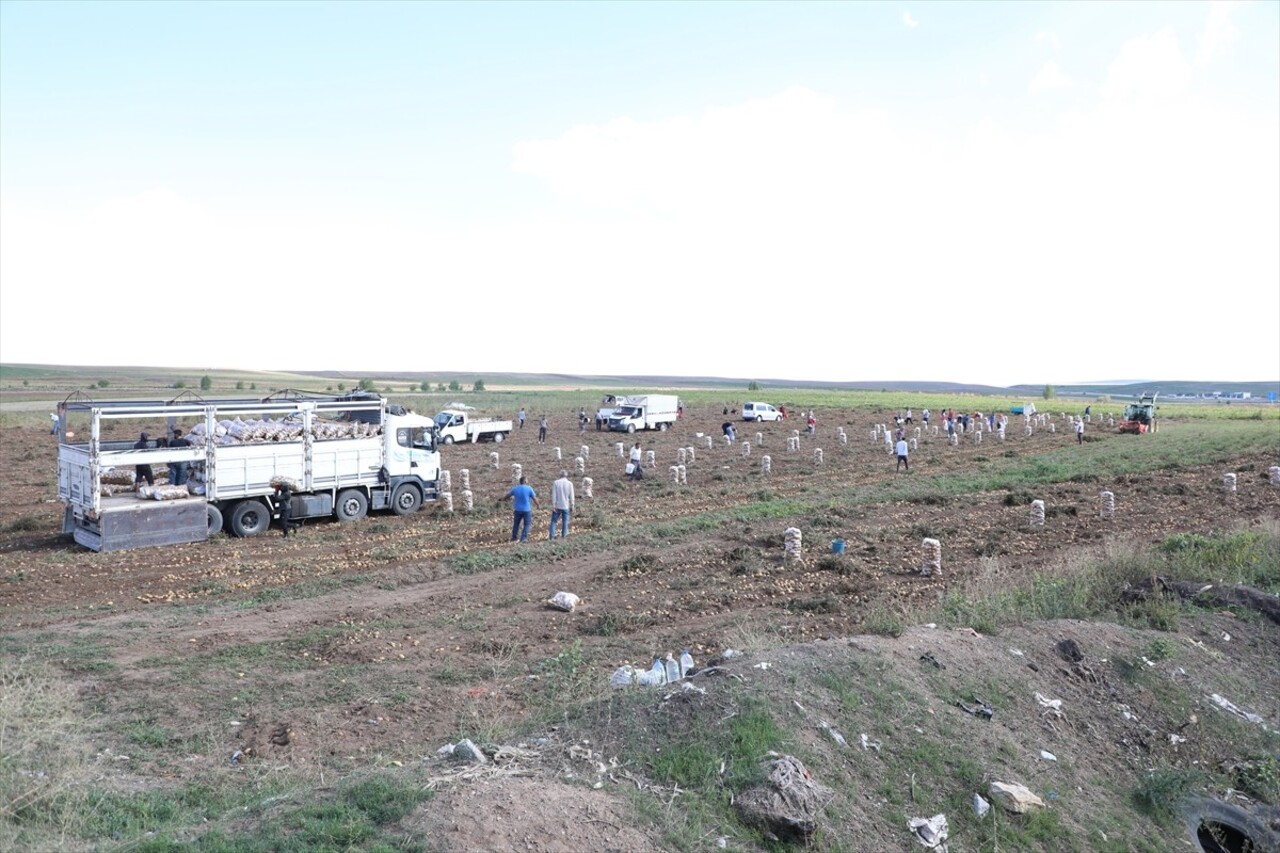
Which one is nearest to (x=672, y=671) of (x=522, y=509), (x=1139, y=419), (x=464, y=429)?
(x=522, y=509)

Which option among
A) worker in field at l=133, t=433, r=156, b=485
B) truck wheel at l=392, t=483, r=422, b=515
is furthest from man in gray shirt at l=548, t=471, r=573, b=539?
worker in field at l=133, t=433, r=156, b=485

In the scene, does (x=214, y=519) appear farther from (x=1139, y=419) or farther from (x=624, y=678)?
(x=1139, y=419)

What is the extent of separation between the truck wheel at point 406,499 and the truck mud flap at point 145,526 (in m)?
5.07

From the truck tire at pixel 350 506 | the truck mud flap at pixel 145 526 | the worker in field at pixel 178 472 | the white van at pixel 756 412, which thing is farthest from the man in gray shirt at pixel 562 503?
the white van at pixel 756 412

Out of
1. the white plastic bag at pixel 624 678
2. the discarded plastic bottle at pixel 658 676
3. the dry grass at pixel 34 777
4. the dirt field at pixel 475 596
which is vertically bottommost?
the dirt field at pixel 475 596

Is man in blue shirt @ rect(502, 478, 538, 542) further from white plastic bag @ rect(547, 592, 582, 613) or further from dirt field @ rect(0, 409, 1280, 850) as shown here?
white plastic bag @ rect(547, 592, 582, 613)

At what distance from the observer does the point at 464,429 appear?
4747 centimetres

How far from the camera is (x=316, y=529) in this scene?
2228 centimetres

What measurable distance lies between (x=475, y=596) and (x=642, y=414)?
4103 cm

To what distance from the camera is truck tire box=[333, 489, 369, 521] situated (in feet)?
75.6

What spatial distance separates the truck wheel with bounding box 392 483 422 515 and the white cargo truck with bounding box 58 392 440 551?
0.10 feet

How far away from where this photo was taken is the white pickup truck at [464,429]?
1828 inches

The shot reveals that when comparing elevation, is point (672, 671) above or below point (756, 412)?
below

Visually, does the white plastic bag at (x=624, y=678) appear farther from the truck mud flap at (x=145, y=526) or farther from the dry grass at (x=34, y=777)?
the truck mud flap at (x=145, y=526)
